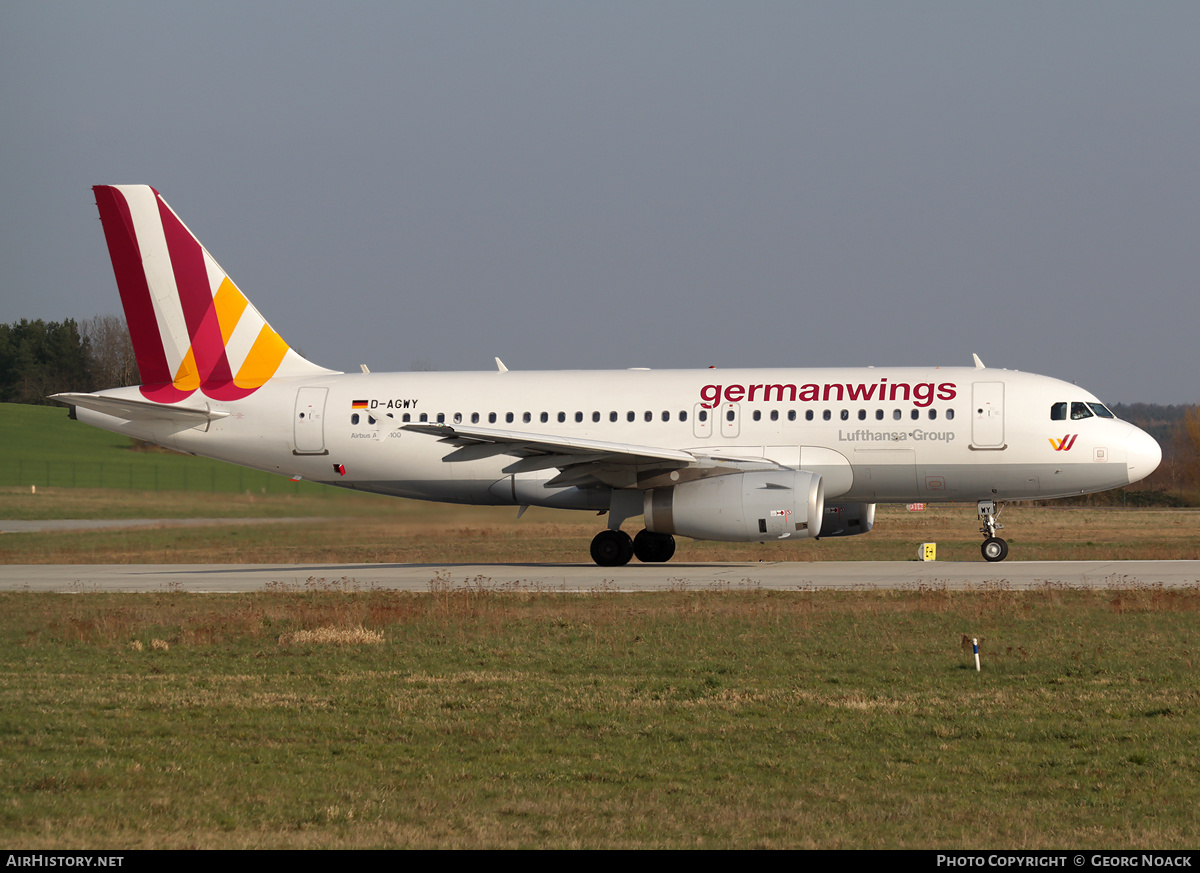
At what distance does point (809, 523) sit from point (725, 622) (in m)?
8.01

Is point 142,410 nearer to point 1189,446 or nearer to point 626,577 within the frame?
point 626,577

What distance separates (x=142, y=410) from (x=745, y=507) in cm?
1404

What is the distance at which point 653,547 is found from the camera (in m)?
28.7

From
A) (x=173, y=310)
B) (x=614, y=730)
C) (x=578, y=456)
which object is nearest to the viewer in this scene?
(x=614, y=730)

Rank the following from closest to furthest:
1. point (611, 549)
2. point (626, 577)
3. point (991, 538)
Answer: point (626, 577) < point (991, 538) < point (611, 549)

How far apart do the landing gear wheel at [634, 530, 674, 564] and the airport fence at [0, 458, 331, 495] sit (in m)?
8.00

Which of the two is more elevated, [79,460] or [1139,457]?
[1139,457]

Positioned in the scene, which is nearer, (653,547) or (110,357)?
(653,547)

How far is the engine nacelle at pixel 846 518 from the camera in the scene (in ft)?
92.1

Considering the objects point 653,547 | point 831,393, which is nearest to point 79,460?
point 653,547

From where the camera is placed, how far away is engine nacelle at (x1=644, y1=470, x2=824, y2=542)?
2445 centimetres

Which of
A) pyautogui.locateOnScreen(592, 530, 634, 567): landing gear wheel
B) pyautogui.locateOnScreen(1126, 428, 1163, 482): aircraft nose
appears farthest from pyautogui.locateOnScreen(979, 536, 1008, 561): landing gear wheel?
pyautogui.locateOnScreen(592, 530, 634, 567): landing gear wheel

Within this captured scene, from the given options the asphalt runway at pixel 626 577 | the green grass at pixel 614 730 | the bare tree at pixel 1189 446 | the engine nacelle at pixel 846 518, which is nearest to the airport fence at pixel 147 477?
the asphalt runway at pixel 626 577

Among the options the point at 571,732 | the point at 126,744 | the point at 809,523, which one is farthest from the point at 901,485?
the point at 126,744
